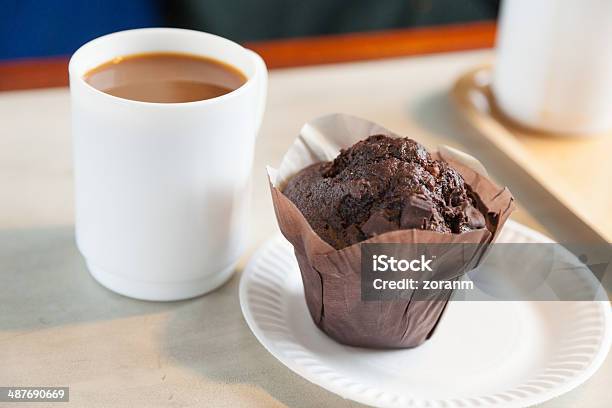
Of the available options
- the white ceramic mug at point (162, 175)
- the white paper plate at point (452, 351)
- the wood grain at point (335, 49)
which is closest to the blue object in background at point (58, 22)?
the wood grain at point (335, 49)

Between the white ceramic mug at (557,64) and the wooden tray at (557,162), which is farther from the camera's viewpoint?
the white ceramic mug at (557,64)

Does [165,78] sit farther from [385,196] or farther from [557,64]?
[557,64]

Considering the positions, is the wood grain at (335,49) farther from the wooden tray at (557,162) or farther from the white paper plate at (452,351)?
the white paper plate at (452,351)

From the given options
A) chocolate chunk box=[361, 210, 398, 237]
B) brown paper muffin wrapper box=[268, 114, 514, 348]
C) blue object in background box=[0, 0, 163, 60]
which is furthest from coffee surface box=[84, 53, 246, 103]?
blue object in background box=[0, 0, 163, 60]

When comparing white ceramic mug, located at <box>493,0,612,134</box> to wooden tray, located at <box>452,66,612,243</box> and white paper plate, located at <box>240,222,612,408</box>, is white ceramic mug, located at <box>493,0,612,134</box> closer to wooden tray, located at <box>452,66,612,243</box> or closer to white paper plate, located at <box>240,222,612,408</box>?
wooden tray, located at <box>452,66,612,243</box>

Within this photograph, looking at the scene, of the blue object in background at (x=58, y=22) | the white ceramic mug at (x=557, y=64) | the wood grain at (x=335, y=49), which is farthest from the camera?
the blue object in background at (x=58, y=22)

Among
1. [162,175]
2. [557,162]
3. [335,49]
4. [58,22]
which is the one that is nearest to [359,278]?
[162,175]

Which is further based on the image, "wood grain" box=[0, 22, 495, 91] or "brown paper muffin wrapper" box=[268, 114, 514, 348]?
"wood grain" box=[0, 22, 495, 91]

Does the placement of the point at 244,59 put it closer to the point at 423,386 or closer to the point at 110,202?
the point at 110,202
